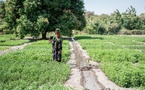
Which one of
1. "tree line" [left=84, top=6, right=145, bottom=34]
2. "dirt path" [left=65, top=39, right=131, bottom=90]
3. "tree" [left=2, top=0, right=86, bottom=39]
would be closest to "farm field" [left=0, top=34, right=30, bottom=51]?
"tree" [left=2, top=0, right=86, bottom=39]

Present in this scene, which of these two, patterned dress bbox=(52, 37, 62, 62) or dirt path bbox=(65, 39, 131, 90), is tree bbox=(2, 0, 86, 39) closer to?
patterned dress bbox=(52, 37, 62, 62)

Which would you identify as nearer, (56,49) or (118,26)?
(56,49)

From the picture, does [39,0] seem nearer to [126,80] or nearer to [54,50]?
[54,50]

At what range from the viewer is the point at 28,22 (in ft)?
105

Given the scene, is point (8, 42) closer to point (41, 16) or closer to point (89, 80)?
point (41, 16)

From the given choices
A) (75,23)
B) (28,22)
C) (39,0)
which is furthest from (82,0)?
(28,22)

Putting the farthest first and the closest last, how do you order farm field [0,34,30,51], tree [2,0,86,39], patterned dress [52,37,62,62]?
tree [2,0,86,39]
farm field [0,34,30,51]
patterned dress [52,37,62,62]

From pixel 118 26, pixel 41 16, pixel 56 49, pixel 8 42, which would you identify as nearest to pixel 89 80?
pixel 56 49

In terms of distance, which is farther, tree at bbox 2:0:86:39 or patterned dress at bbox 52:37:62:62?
tree at bbox 2:0:86:39

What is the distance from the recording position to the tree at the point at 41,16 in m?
32.4

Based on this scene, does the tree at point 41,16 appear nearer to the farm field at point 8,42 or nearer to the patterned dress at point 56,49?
the farm field at point 8,42

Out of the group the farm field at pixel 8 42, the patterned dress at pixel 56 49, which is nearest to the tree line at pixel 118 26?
the farm field at pixel 8 42

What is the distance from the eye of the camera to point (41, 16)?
32.5 meters

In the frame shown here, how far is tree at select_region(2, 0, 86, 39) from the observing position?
32.4 metres
